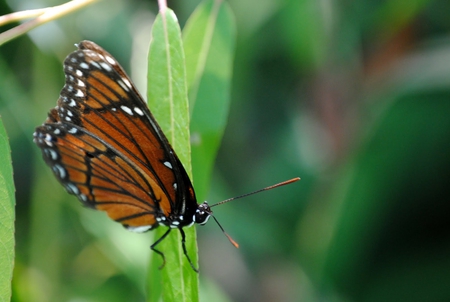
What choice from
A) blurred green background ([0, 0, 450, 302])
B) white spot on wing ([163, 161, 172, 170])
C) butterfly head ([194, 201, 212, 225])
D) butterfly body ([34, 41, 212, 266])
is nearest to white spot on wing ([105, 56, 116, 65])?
→ butterfly body ([34, 41, 212, 266])

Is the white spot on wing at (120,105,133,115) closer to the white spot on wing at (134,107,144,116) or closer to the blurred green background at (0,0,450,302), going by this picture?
the white spot on wing at (134,107,144,116)

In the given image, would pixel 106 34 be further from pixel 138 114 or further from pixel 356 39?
pixel 138 114

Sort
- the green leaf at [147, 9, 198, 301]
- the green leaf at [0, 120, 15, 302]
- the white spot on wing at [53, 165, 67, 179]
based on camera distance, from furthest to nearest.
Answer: the white spot on wing at [53, 165, 67, 179], the green leaf at [147, 9, 198, 301], the green leaf at [0, 120, 15, 302]

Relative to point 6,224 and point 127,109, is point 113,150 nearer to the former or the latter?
point 127,109

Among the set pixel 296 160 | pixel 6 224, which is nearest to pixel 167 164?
pixel 6 224

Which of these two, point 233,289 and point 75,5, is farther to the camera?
point 233,289

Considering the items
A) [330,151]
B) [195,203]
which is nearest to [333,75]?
[330,151]
